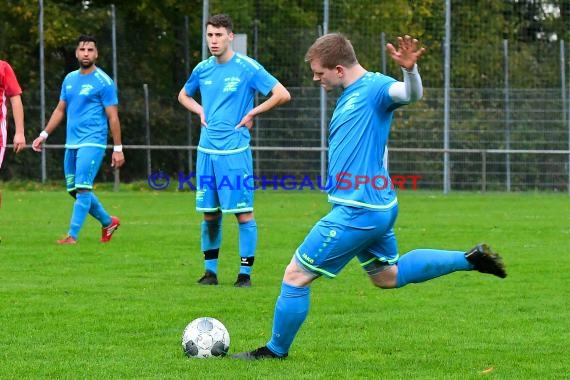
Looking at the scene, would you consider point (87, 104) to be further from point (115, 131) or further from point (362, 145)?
point (362, 145)

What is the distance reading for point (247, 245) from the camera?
1004cm

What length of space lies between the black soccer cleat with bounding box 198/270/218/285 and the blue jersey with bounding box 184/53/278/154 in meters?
0.99

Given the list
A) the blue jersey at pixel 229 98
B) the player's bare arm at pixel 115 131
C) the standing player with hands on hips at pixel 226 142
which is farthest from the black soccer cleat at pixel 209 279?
the player's bare arm at pixel 115 131

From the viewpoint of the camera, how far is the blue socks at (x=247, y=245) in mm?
9953

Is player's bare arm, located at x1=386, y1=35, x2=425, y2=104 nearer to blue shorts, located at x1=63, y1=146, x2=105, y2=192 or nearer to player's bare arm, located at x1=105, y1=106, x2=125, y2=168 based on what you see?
player's bare arm, located at x1=105, y1=106, x2=125, y2=168

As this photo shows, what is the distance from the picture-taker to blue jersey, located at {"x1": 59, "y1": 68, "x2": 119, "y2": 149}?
42.9 feet

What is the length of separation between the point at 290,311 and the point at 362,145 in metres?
0.92

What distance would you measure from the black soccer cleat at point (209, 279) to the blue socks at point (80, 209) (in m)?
3.30

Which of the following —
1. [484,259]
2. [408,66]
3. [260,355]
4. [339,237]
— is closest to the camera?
[408,66]

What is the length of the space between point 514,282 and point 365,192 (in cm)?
412

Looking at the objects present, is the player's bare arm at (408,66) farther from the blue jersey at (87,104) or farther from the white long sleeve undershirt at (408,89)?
the blue jersey at (87,104)

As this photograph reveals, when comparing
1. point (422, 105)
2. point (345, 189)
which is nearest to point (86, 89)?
point (345, 189)

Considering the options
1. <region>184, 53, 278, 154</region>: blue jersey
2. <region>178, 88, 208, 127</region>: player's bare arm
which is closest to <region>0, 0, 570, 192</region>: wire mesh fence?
<region>178, 88, 208, 127</region>: player's bare arm

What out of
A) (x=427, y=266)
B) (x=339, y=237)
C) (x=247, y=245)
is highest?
(x=339, y=237)
